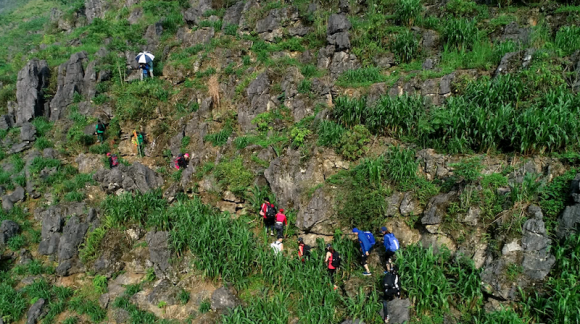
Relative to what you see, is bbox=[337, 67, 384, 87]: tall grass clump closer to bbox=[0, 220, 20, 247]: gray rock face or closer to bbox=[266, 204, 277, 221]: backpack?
bbox=[266, 204, 277, 221]: backpack

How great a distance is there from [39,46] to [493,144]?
31137mm

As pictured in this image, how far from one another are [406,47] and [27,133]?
62.1 ft

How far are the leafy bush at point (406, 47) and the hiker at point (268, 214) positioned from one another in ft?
29.3

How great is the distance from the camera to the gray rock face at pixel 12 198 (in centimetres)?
1348

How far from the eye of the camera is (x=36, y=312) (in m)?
9.38

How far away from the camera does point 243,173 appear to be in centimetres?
1160

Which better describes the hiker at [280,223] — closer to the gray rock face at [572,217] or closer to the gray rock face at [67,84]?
the gray rock face at [572,217]

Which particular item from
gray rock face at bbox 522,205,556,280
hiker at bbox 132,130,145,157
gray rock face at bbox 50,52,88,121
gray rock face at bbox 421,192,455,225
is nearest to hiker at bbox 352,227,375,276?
gray rock face at bbox 421,192,455,225

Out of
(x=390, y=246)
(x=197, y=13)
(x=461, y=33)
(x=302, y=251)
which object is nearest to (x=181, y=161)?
(x=302, y=251)

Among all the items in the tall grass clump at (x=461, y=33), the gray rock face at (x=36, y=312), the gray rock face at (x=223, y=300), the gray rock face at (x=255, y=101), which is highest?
the tall grass clump at (x=461, y=33)

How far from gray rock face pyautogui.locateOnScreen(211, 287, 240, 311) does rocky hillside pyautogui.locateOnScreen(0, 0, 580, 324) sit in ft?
0.12

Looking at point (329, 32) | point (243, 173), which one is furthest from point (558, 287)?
point (329, 32)

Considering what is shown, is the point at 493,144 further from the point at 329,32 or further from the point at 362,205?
the point at 329,32

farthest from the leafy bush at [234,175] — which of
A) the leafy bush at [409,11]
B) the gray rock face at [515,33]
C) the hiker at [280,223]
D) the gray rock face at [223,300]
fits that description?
the gray rock face at [515,33]
